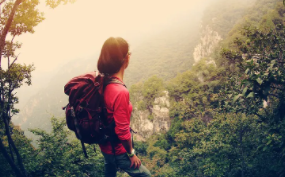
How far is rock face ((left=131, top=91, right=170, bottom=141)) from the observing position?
34125mm

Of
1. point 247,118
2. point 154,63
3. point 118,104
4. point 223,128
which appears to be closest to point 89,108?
point 118,104

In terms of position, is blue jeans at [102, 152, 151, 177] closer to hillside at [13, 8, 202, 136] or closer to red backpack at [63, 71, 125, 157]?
red backpack at [63, 71, 125, 157]

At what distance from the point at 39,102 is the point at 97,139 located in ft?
563

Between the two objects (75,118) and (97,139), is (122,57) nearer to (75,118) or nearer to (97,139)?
(75,118)

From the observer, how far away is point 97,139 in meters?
1.74

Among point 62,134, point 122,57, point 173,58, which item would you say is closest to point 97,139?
point 122,57

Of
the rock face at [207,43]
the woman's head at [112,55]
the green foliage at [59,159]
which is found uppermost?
the rock face at [207,43]

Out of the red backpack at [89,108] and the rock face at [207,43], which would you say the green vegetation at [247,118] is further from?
the rock face at [207,43]

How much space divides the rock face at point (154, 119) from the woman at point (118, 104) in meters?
32.3

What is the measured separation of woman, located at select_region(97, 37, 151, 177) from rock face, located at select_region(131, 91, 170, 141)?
32.3m

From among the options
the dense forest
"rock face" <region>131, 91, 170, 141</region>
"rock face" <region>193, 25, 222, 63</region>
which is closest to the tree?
the dense forest

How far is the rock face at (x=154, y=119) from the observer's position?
112 ft

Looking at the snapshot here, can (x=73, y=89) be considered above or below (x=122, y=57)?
below

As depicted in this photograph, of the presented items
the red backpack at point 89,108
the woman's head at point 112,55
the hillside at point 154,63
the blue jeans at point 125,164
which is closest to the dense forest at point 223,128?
the blue jeans at point 125,164
